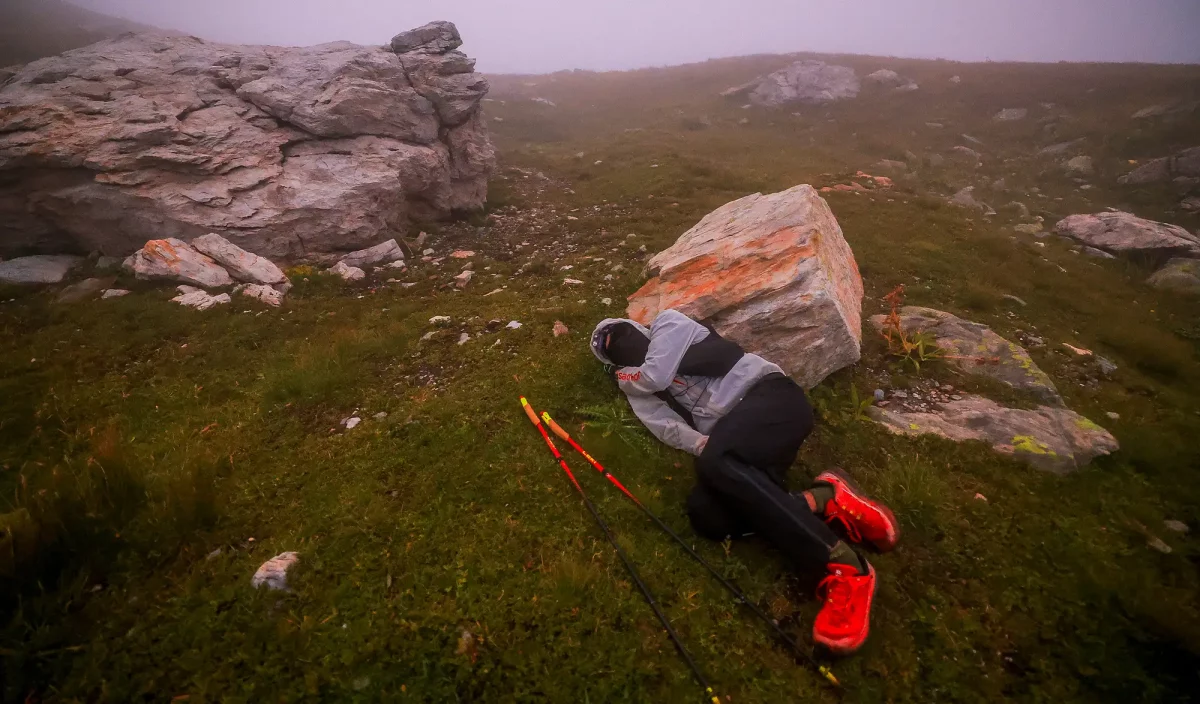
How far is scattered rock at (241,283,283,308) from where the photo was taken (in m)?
9.37

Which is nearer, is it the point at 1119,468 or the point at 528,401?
the point at 1119,468

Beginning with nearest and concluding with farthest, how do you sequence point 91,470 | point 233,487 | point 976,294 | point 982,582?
1. point 982,582
2. point 91,470
3. point 233,487
4. point 976,294

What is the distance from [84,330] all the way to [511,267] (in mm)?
7933

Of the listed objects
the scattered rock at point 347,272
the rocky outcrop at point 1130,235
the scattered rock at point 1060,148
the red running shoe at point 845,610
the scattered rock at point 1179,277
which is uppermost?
the scattered rock at point 1060,148

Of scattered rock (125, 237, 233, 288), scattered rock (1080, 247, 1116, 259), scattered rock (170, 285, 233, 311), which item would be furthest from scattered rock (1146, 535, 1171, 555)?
scattered rock (125, 237, 233, 288)

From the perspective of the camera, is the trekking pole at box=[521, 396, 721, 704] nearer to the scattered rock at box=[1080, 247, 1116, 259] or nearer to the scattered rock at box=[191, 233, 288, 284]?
the scattered rock at box=[191, 233, 288, 284]

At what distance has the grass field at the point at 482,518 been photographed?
368cm

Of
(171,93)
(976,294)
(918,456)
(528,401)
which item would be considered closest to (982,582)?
(918,456)

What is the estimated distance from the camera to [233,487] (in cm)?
520

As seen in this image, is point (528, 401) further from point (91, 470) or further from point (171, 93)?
point (171, 93)

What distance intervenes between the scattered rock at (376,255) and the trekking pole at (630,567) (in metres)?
7.86

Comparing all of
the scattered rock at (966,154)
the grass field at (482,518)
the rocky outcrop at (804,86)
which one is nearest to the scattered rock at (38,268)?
the grass field at (482,518)

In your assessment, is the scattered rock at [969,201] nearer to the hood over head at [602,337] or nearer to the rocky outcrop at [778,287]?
the rocky outcrop at [778,287]

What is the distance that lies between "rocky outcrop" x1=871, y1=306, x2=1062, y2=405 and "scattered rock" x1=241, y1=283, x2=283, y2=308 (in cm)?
1180
